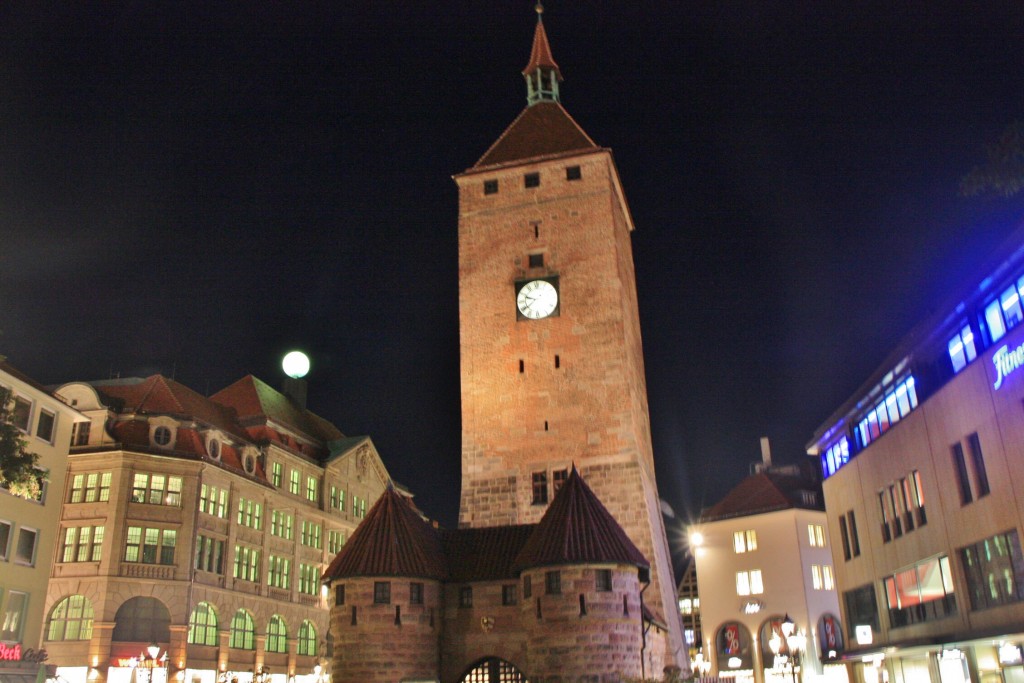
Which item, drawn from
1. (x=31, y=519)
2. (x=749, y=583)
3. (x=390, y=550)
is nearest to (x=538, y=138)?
(x=390, y=550)

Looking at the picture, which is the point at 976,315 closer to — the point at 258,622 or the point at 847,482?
the point at 847,482

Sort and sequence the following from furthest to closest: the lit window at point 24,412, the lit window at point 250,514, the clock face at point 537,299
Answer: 1. the lit window at point 250,514
2. the clock face at point 537,299
3. the lit window at point 24,412

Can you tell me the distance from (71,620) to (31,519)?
447 inches

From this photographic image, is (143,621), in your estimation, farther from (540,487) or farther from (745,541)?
Answer: (745,541)

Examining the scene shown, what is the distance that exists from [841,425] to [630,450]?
1024 cm

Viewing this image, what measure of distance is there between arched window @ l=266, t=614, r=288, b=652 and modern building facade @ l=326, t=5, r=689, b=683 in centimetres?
1866

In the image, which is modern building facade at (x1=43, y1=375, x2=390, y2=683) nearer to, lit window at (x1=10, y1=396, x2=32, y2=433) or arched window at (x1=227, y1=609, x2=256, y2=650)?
arched window at (x1=227, y1=609, x2=256, y2=650)

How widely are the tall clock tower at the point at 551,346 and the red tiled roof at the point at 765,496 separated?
2159 centimetres

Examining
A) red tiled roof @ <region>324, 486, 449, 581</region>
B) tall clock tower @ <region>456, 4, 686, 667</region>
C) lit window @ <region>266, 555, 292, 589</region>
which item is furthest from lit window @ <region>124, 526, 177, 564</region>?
red tiled roof @ <region>324, 486, 449, 581</region>

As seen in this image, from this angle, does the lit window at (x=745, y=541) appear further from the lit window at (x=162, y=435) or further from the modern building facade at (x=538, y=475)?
the lit window at (x=162, y=435)

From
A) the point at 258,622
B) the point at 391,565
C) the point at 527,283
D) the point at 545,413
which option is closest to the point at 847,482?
the point at 545,413

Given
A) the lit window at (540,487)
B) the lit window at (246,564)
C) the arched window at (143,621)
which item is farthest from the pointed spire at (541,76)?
the arched window at (143,621)

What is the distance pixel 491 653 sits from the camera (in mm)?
29344

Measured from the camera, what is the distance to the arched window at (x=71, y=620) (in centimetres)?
4175
